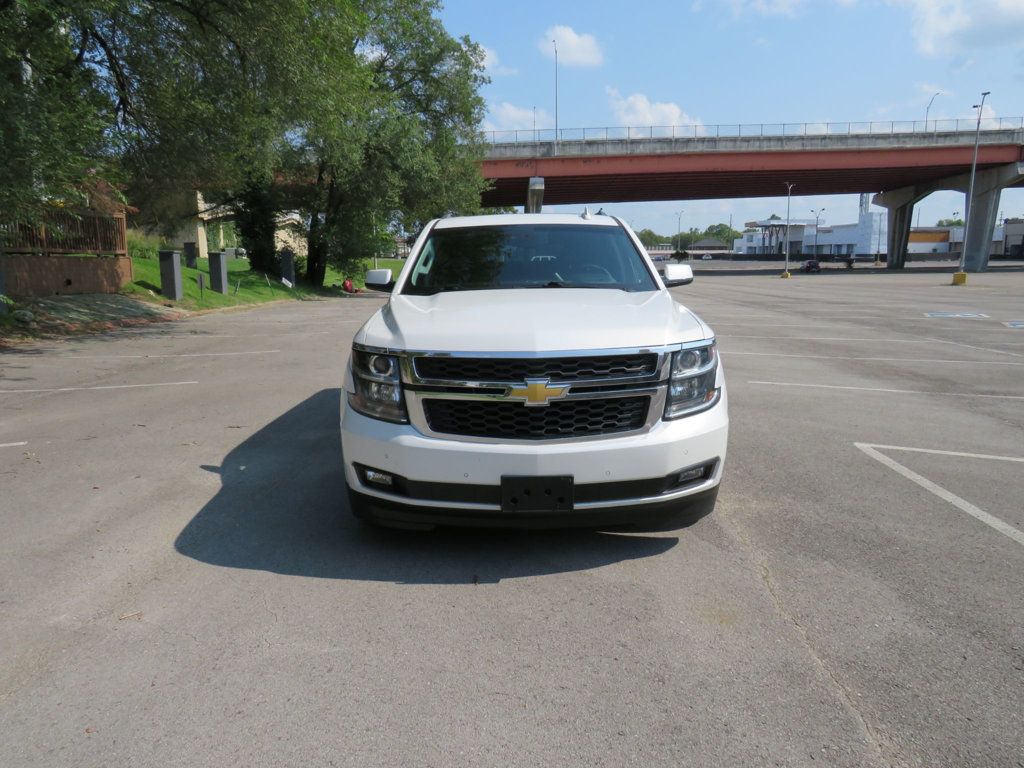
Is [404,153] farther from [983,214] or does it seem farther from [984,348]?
[983,214]

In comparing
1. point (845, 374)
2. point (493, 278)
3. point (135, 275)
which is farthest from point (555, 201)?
point (493, 278)

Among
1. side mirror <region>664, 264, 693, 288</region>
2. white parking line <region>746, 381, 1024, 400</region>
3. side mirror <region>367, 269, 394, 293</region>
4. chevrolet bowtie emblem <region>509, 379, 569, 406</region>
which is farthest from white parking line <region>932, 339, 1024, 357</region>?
chevrolet bowtie emblem <region>509, 379, 569, 406</region>

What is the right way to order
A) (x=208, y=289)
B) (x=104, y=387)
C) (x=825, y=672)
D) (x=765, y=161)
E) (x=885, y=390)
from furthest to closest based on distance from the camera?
(x=765, y=161)
(x=208, y=289)
(x=104, y=387)
(x=885, y=390)
(x=825, y=672)

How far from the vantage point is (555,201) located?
237 ft

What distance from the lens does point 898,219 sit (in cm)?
7512

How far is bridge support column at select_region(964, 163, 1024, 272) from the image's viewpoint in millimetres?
60750

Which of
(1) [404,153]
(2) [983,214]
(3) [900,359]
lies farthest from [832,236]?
(3) [900,359]

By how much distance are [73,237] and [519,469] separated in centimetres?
2025

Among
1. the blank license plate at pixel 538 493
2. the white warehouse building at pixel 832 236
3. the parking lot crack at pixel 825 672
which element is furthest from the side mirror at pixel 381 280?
the white warehouse building at pixel 832 236

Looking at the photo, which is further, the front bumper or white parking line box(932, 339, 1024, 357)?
white parking line box(932, 339, 1024, 357)

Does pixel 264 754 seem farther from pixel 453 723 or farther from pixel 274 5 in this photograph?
pixel 274 5

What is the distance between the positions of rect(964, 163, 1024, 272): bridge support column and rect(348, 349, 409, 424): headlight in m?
68.6

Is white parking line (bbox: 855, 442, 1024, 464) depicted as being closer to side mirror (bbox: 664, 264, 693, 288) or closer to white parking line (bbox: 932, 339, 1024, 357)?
side mirror (bbox: 664, 264, 693, 288)

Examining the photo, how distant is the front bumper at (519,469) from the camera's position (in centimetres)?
356
